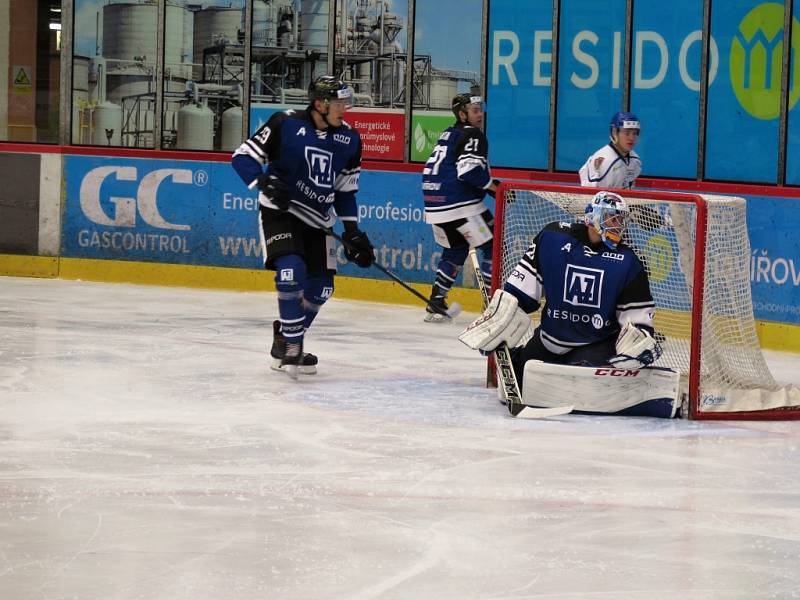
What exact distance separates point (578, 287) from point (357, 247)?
5.03 feet

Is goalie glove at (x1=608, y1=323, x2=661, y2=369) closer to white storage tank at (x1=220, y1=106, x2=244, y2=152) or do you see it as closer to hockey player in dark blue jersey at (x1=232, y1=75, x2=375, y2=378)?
hockey player in dark blue jersey at (x1=232, y1=75, x2=375, y2=378)

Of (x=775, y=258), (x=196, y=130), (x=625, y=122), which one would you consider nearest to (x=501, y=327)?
(x=625, y=122)

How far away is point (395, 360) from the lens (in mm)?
7875

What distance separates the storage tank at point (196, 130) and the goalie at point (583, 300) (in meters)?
5.60

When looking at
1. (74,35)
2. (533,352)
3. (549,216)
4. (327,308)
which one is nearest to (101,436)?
(533,352)

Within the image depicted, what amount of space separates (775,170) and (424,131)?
8.71ft

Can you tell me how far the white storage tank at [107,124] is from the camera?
11.8 metres

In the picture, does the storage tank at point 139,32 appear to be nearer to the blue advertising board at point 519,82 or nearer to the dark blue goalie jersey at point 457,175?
A: the blue advertising board at point 519,82

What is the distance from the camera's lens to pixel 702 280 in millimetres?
6391

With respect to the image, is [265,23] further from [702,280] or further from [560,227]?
[702,280]

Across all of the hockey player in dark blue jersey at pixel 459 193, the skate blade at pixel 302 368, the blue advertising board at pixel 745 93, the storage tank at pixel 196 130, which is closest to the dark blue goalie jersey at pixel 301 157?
the skate blade at pixel 302 368

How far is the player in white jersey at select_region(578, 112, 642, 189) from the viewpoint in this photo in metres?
8.66

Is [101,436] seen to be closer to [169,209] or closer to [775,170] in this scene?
[775,170]

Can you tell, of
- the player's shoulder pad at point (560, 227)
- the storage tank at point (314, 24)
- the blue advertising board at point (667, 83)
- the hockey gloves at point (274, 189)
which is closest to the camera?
the player's shoulder pad at point (560, 227)
